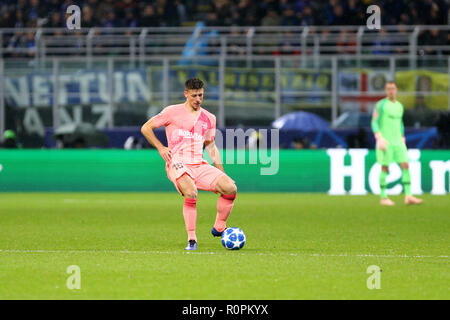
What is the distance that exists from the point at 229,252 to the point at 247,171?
11.7 m

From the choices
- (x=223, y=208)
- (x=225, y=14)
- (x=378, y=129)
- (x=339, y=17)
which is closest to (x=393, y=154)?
(x=378, y=129)

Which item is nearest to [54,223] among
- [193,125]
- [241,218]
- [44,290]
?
[241,218]

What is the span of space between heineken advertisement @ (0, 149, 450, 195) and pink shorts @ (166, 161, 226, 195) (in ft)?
35.5

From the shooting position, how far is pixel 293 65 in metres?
23.4

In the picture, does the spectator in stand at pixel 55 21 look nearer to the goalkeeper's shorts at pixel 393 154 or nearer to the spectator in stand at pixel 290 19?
Answer: the spectator in stand at pixel 290 19

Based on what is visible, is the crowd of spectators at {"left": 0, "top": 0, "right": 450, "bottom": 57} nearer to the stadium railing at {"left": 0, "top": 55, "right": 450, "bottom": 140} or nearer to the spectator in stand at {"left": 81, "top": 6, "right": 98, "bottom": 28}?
the spectator in stand at {"left": 81, "top": 6, "right": 98, "bottom": 28}

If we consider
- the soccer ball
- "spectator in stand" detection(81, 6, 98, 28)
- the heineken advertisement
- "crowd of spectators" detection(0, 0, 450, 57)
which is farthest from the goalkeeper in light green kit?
"spectator in stand" detection(81, 6, 98, 28)

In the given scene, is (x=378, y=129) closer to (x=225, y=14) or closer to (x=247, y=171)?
(x=247, y=171)

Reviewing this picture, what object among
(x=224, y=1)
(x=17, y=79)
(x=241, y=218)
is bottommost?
(x=241, y=218)

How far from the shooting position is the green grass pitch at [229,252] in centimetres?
756

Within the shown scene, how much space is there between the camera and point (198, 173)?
10.6m

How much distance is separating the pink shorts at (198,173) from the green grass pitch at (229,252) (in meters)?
0.68

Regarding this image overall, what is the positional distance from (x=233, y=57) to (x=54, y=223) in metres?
10.0
